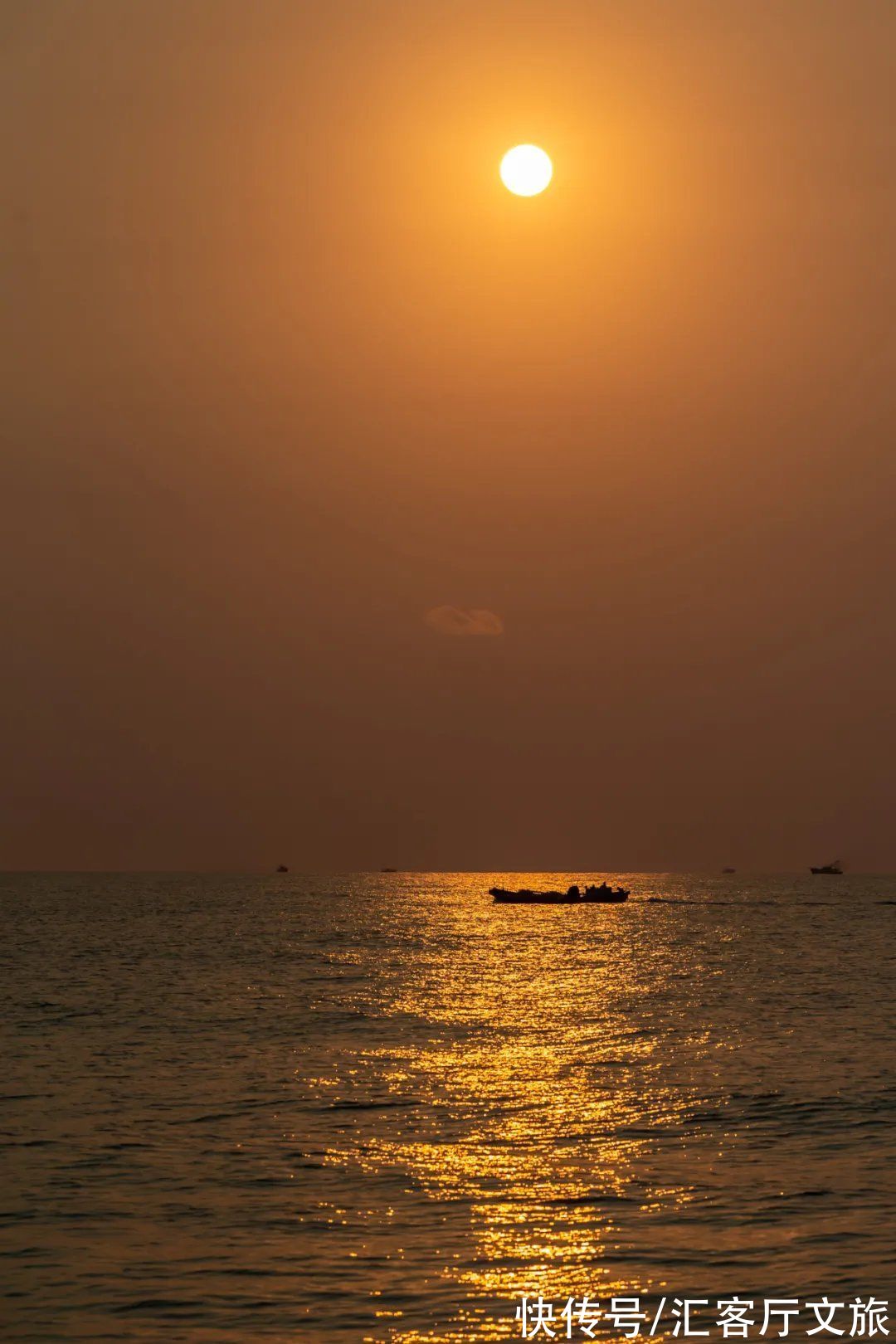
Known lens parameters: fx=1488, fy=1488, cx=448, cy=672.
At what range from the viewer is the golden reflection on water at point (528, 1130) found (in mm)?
23859

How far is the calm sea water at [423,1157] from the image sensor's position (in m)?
23.0

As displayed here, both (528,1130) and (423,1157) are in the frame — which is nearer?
(423,1157)

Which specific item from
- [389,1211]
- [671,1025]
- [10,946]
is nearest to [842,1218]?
[389,1211]

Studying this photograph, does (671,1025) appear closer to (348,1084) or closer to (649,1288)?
(348,1084)

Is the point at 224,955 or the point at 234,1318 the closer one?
the point at 234,1318

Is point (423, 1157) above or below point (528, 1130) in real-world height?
below

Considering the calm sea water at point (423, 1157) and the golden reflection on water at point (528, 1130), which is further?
the golden reflection on water at point (528, 1130)

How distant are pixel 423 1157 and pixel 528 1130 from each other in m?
3.90

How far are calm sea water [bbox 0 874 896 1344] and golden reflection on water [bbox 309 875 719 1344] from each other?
11cm

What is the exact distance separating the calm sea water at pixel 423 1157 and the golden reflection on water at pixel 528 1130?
11cm

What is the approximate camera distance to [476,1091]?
41.3 metres

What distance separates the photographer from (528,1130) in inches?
1398

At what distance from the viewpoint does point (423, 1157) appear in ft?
107

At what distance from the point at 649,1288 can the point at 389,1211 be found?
6499mm
